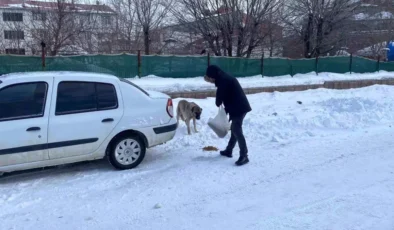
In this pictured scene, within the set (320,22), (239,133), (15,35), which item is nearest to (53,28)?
(15,35)

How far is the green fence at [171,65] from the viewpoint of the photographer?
1397 centimetres

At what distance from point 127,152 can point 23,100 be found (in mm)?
1598

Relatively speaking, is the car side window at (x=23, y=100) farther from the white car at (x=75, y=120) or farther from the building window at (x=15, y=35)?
the building window at (x=15, y=35)

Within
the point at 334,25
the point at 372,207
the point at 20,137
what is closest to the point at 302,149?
the point at 372,207

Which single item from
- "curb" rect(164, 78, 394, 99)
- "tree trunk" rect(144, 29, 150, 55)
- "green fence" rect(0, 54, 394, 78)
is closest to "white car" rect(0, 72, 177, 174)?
"curb" rect(164, 78, 394, 99)

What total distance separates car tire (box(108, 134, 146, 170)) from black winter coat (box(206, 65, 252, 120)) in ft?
4.53

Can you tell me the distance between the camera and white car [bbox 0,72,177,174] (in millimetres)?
5117

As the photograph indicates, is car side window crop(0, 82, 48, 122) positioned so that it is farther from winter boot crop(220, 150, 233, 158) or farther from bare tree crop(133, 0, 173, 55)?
bare tree crop(133, 0, 173, 55)

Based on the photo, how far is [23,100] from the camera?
520 centimetres

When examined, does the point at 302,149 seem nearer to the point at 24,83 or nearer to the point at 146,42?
the point at 24,83

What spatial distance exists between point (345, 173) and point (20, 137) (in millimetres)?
4339

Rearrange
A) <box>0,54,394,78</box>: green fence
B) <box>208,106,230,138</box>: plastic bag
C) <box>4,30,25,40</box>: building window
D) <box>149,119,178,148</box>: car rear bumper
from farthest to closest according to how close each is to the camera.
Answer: <box>4,30,25,40</box>: building window, <box>0,54,394,78</box>: green fence, <box>208,106,230,138</box>: plastic bag, <box>149,119,178,148</box>: car rear bumper

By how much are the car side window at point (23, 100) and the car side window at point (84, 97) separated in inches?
8.5

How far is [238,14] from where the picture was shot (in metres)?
25.0
